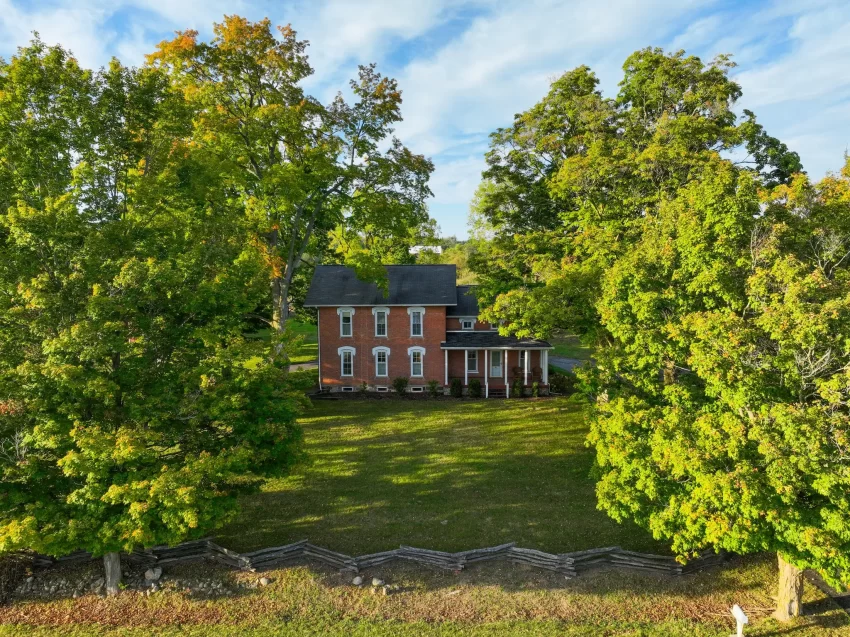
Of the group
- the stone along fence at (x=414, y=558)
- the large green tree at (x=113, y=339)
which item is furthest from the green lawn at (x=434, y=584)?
the large green tree at (x=113, y=339)

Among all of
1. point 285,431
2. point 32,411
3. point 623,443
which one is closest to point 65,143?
point 32,411

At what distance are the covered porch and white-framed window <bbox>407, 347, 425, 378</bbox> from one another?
55.8 inches

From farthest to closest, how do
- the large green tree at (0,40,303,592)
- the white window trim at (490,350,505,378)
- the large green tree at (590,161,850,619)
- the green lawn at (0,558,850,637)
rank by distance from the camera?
the white window trim at (490,350,505,378) < the green lawn at (0,558,850,637) < the large green tree at (0,40,303,592) < the large green tree at (590,161,850,619)

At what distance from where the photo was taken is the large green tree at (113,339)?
9.14m

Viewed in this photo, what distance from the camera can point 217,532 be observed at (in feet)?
45.4

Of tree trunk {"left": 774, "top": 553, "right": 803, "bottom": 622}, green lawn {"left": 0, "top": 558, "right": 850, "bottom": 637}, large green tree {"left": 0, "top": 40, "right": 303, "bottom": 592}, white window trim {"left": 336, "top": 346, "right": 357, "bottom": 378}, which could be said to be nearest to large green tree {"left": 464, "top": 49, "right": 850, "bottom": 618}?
tree trunk {"left": 774, "top": 553, "right": 803, "bottom": 622}

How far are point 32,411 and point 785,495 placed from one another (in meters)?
14.3

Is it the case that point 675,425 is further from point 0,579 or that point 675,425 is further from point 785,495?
point 0,579

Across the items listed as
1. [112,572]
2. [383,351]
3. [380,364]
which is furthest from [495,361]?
[112,572]

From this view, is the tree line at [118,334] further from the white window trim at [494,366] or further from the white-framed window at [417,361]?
the white window trim at [494,366]

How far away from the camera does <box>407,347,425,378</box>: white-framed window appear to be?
29.7 metres

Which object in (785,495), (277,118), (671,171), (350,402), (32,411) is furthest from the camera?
(350,402)

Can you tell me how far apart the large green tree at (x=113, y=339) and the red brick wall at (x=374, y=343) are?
55.0 ft

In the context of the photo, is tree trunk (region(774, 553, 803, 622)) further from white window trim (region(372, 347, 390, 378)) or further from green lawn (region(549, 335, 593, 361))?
green lawn (region(549, 335, 593, 361))
